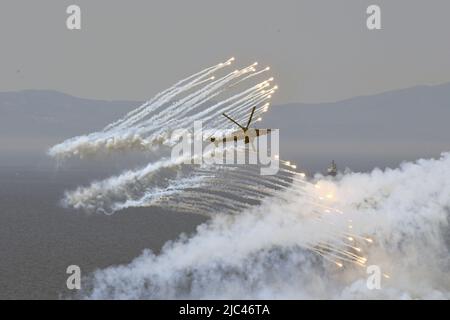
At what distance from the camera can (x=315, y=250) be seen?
158500 mm

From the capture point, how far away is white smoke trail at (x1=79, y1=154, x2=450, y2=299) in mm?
134875

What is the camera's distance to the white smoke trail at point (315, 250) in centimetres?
13488
